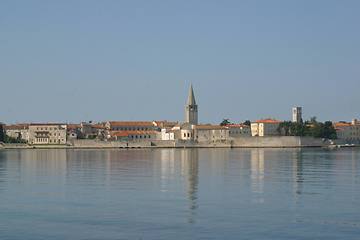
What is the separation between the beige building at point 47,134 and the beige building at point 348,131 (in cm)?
4663

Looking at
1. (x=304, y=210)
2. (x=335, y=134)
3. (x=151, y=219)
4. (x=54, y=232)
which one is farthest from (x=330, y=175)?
(x=335, y=134)

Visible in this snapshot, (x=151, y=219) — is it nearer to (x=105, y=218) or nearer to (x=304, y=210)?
(x=105, y=218)

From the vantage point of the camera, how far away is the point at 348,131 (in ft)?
408

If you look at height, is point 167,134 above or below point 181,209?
above

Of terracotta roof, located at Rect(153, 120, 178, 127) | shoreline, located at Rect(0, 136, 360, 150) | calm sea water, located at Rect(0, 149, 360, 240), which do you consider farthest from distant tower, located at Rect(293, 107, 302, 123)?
calm sea water, located at Rect(0, 149, 360, 240)

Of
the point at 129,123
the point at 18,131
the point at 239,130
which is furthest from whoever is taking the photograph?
the point at 129,123

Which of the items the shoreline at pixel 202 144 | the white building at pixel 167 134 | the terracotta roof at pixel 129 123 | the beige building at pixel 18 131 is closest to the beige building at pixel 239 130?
the shoreline at pixel 202 144

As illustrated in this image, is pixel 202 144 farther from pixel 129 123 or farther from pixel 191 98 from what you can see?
pixel 129 123

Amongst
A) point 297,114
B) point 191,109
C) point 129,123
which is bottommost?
point 129,123

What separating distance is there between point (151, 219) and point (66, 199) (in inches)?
200

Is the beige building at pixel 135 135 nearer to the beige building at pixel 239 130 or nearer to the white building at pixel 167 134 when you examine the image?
the white building at pixel 167 134

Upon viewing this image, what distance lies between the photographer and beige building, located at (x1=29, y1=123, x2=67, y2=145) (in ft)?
368

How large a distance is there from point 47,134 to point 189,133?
2318 cm

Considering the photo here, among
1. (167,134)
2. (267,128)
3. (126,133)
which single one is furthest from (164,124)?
(267,128)
